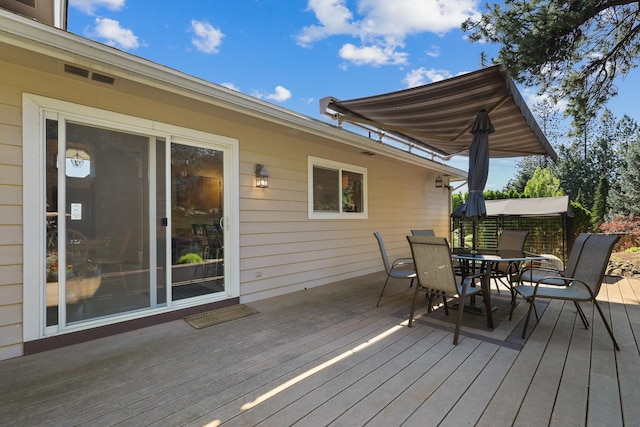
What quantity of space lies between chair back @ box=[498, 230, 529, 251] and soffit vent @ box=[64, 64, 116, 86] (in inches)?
213

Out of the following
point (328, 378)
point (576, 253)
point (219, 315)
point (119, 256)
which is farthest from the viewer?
point (219, 315)

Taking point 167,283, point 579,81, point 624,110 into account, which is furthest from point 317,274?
point 624,110

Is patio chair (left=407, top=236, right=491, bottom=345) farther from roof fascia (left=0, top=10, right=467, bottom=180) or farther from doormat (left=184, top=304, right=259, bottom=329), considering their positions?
roof fascia (left=0, top=10, right=467, bottom=180)

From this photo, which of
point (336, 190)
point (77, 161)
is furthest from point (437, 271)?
point (77, 161)

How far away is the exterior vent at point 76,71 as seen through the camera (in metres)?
2.60

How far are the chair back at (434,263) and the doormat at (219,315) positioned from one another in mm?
2002

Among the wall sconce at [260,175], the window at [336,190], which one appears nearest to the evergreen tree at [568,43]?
the window at [336,190]

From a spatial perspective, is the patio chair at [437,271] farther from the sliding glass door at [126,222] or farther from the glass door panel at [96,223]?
the glass door panel at [96,223]

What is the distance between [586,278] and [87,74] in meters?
5.10

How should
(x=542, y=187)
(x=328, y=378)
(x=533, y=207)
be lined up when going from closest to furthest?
(x=328, y=378), (x=533, y=207), (x=542, y=187)

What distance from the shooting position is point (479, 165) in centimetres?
381

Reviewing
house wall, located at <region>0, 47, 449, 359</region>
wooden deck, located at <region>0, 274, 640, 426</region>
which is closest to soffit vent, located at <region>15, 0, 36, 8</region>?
house wall, located at <region>0, 47, 449, 359</region>

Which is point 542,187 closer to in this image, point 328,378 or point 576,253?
point 576,253

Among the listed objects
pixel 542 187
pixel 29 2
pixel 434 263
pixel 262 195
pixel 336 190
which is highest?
pixel 29 2
